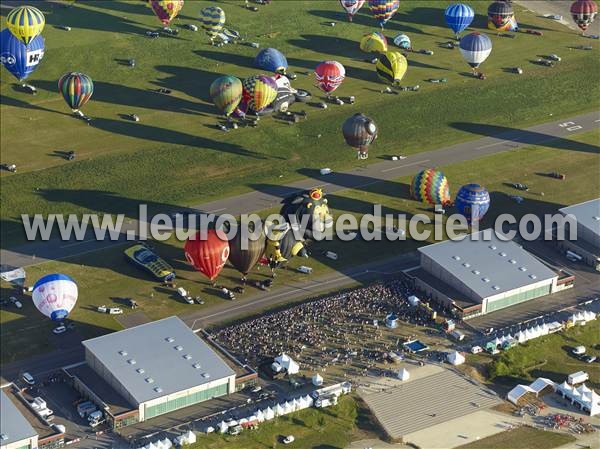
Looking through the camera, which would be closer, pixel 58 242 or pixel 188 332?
pixel 188 332

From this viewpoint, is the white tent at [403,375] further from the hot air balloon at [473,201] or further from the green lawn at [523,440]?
the hot air balloon at [473,201]

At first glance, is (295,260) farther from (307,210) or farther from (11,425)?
(11,425)

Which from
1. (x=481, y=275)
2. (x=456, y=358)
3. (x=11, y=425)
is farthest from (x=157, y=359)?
(x=481, y=275)

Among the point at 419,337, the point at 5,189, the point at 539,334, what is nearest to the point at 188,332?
the point at 419,337

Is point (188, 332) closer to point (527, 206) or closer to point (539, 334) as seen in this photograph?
point (539, 334)

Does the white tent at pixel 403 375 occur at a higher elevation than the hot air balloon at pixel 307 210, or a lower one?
lower

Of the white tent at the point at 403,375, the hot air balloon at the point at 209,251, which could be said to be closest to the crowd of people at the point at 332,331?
the white tent at the point at 403,375
